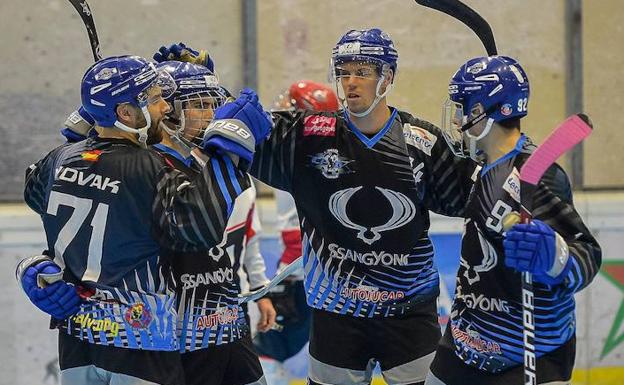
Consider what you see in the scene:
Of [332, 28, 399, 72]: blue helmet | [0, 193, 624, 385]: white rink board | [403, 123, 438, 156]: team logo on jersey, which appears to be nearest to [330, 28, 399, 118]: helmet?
[332, 28, 399, 72]: blue helmet

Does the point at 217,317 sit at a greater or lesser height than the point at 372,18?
lesser

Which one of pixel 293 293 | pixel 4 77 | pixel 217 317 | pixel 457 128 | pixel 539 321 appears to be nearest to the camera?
pixel 539 321

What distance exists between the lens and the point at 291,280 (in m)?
4.55

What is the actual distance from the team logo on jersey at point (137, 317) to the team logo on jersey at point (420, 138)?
100 cm

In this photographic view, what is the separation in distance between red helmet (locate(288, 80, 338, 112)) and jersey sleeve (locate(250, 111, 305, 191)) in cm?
98

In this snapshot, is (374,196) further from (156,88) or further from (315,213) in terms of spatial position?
(156,88)

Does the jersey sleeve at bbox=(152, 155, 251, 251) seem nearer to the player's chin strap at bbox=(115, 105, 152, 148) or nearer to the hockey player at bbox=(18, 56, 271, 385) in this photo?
the hockey player at bbox=(18, 56, 271, 385)

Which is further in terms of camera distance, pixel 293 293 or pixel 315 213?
pixel 293 293

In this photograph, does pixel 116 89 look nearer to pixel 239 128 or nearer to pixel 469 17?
pixel 239 128

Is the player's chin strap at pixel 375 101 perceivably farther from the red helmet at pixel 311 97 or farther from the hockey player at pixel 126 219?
the red helmet at pixel 311 97

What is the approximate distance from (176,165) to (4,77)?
86.1 inches

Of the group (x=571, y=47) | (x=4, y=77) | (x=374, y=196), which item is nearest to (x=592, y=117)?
(x=571, y=47)

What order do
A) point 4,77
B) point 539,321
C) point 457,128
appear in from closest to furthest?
point 539,321
point 457,128
point 4,77

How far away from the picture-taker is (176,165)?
324 cm
